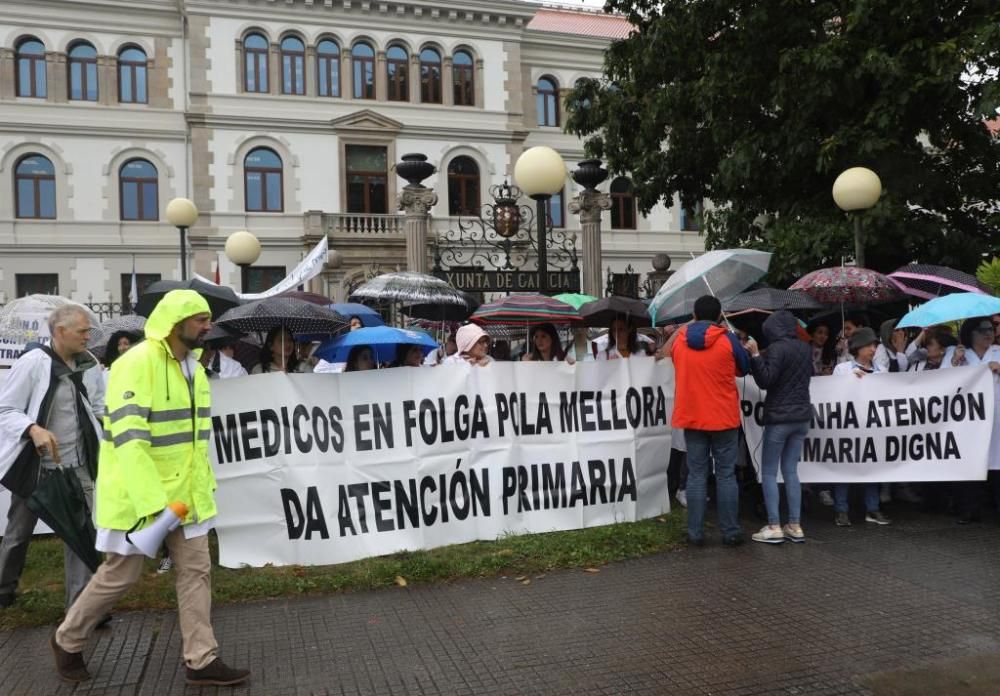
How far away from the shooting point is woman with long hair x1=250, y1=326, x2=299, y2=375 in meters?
7.49

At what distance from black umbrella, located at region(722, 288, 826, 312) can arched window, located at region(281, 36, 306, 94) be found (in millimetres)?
26093

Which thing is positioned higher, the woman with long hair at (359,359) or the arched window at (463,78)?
the arched window at (463,78)

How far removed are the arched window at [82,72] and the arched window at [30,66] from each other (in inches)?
36.5

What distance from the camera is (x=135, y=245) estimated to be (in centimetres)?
3033

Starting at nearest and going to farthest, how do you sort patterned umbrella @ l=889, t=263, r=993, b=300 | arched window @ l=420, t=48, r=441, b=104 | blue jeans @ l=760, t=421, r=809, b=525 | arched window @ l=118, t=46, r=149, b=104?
blue jeans @ l=760, t=421, r=809, b=525 < patterned umbrella @ l=889, t=263, r=993, b=300 < arched window @ l=118, t=46, r=149, b=104 < arched window @ l=420, t=48, r=441, b=104

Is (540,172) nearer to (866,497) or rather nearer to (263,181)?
(866,497)

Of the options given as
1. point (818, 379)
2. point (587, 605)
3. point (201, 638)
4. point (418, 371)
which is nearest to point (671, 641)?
point (587, 605)

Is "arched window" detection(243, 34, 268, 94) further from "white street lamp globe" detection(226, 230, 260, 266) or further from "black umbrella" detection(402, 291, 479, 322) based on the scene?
A: "black umbrella" detection(402, 291, 479, 322)

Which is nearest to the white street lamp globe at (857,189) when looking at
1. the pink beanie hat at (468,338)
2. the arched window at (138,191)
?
the pink beanie hat at (468,338)

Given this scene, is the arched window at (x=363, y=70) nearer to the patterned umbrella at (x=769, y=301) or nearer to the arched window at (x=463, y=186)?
the arched window at (x=463, y=186)

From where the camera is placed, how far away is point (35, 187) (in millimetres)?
29672

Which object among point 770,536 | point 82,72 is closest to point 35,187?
point 82,72

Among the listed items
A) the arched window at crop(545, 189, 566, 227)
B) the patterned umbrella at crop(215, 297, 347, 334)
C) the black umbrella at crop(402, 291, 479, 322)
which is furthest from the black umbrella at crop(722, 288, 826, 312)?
the arched window at crop(545, 189, 566, 227)

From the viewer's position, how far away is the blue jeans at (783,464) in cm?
704
